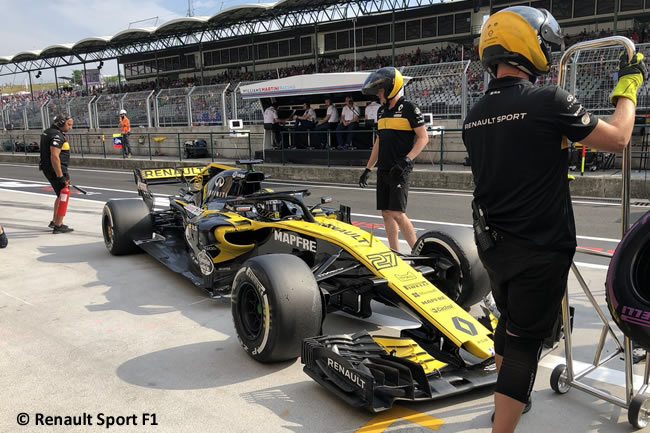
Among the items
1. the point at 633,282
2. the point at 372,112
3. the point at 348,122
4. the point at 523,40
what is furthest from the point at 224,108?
the point at 633,282

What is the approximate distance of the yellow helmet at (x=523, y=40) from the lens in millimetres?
2377

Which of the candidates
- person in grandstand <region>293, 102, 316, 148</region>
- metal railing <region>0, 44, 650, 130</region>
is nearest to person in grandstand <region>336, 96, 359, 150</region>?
person in grandstand <region>293, 102, 316, 148</region>

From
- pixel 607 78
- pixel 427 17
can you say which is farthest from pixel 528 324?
pixel 427 17

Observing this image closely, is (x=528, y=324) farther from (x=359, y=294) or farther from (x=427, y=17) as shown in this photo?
(x=427, y=17)

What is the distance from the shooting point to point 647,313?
2.32 metres

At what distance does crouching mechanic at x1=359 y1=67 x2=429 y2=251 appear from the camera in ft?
17.2

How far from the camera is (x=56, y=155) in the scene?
8.07 meters

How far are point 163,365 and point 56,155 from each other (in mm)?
5544

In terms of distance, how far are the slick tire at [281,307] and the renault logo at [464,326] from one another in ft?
2.85

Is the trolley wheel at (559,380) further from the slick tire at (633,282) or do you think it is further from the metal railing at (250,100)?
the metal railing at (250,100)

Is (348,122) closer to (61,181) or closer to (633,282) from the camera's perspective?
(61,181)

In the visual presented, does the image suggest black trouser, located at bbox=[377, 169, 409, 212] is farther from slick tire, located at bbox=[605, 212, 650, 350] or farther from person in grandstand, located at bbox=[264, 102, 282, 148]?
person in grandstand, located at bbox=[264, 102, 282, 148]

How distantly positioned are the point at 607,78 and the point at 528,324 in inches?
491

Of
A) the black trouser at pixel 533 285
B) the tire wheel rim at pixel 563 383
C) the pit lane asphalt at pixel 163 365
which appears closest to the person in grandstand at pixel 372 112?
the pit lane asphalt at pixel 163 365
